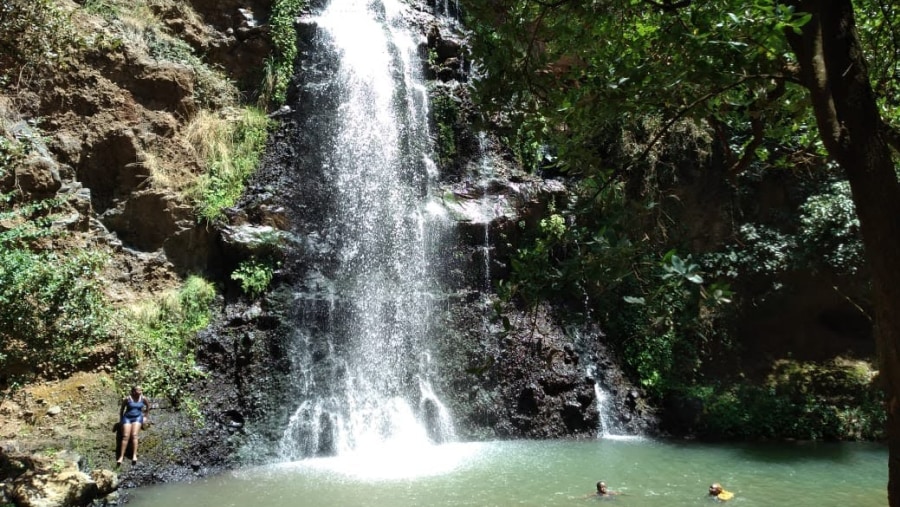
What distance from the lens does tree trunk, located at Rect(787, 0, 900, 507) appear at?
3.13 m

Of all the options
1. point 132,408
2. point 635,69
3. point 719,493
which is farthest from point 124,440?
point 635,69

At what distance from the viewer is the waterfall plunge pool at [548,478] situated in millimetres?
7602

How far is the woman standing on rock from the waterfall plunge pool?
0.79m

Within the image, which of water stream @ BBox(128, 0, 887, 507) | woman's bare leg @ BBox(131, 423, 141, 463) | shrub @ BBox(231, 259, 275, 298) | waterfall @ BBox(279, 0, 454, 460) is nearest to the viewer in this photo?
water stream @ BBox(128, 0, 887, 507)

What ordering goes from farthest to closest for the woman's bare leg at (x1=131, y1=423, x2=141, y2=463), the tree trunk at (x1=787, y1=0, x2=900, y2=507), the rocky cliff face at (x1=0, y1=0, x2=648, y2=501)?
the rocky cliff face at (x1=0, y1=0, x2=648, y2=501)
the woman's bare leg at (x1=131, y1=423, x2=141, y2=463)
the tree trunk at (x1=787, y1=0, x2=900, y2=507)

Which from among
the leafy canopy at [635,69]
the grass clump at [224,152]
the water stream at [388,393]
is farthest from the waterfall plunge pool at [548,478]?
the grass clump at [224,152]

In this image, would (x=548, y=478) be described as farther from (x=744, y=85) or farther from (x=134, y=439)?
(x=744, y=85)

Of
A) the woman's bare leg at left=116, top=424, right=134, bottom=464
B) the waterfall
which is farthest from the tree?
the waterfall

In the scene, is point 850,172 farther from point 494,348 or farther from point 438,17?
point 438,17

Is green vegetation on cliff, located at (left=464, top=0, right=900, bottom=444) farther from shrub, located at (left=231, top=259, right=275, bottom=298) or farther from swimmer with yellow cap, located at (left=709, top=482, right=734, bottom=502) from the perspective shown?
shrub, located at (left=231, top=259, right=275, bottom=298)

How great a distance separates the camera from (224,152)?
13172 mm

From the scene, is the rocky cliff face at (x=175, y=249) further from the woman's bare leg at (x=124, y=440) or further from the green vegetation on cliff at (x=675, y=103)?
the green vegetation on cliff at (x=675, y=103)

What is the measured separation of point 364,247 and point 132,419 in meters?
5.46

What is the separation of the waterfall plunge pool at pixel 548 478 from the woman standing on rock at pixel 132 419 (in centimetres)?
79
